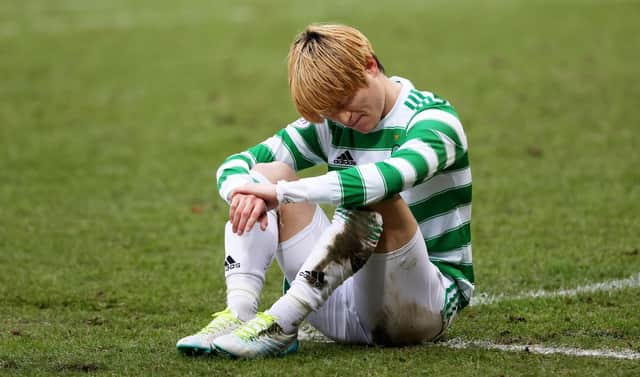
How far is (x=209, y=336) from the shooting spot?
15.4ft

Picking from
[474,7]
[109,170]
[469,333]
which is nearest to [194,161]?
[109,170]

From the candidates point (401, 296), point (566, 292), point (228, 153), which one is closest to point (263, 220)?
point (401, 296)

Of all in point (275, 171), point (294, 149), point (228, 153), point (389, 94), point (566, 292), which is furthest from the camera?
point (228, 153)

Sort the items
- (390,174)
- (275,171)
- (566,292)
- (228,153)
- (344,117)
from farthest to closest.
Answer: (228,153), (566,292), (275,171), (344,117), (390,174)

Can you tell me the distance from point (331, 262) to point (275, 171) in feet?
2.01

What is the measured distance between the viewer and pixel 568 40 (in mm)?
14742

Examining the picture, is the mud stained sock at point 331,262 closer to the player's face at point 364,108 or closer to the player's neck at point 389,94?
the player's face at point 364,108

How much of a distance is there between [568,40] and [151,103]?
565 centimetres

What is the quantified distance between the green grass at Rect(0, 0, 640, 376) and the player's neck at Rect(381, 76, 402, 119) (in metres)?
1.03

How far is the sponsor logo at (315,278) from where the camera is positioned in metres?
4.49

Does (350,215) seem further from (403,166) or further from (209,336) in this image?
(209,336)

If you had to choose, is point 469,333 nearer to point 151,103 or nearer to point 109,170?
point 109,170

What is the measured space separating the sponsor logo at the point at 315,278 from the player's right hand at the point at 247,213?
248 millimetres

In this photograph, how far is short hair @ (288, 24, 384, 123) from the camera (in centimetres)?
453
